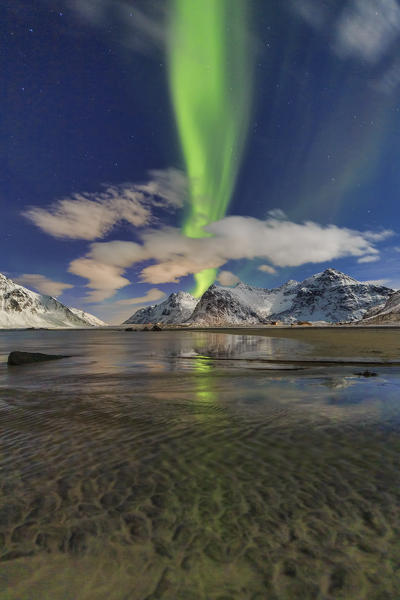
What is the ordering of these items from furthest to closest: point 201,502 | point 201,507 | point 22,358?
point 22,358 → point 201,502 → point 201,507

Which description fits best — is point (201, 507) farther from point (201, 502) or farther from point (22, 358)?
point (22, 358)

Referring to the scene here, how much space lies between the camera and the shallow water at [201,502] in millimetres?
2791

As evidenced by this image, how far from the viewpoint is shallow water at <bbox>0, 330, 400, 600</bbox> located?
2791mm

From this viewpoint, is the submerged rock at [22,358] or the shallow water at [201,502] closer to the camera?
the shallow water at [201,502]

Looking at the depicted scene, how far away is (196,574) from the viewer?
2.83m

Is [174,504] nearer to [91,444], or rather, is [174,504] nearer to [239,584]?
[239,584]

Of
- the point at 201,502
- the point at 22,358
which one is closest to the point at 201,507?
the point at 201,502

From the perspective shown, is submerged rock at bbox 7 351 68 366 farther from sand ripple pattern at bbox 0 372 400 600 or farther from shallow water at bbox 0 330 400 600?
sand ripple pattern at bbox 0 372 400 600

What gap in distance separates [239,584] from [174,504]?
4.85ft

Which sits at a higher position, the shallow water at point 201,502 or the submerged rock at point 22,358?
the submerged rock at point 22,358

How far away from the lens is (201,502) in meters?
4.07

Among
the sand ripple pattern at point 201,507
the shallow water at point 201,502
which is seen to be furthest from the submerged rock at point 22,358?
the sand ripple pattern at point 201,507

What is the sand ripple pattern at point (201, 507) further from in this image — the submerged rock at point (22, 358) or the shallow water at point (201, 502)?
the submerged rock at point (22, 358)

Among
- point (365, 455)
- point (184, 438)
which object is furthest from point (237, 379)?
point (365, 455)
